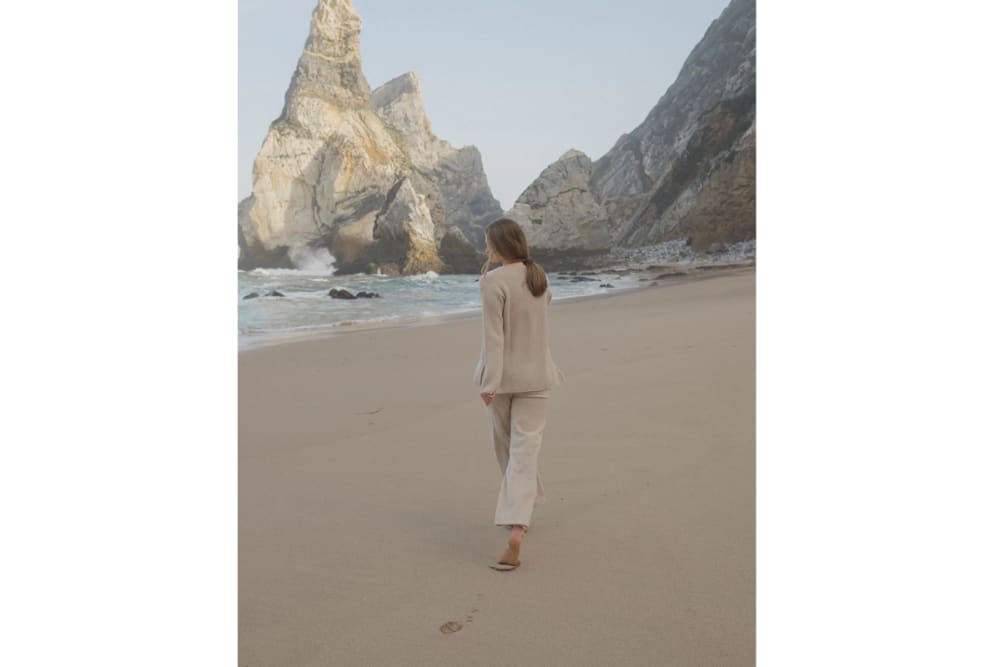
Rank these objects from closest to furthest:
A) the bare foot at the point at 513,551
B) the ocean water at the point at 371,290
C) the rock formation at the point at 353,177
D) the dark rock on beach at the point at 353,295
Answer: the bare foot at the point at 513,551 → the ocean water at the point at 371,290 → the dark rock on beach at the point at 353,295 → the rock formation at the point at 353,177

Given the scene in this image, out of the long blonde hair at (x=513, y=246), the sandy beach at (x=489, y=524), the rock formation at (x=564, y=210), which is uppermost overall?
the rock formation at (x=564, y=210)

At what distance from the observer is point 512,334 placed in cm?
226

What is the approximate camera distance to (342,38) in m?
19.0

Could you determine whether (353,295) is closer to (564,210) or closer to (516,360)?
(564,210)

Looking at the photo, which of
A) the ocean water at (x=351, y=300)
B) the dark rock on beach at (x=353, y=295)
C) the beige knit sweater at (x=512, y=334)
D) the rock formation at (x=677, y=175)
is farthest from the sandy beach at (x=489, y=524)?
the rock formation at (x=677, y=175)

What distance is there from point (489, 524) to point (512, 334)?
2.47 ft

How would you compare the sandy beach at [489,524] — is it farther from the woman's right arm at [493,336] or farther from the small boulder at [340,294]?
the small boulder at [340,294]

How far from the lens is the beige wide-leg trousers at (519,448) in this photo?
2.24 meters

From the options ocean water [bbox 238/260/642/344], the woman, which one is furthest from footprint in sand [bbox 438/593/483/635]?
ocean water [bbox 238/260/642/344]

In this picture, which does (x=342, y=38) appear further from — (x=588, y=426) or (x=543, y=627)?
(x=543, y=627)

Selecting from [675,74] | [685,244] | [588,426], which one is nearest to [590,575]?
[588,426]

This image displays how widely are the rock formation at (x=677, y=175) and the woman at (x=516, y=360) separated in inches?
567

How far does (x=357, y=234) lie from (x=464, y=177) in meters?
3.99

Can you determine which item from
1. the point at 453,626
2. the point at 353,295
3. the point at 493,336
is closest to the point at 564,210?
the point at 353,295
